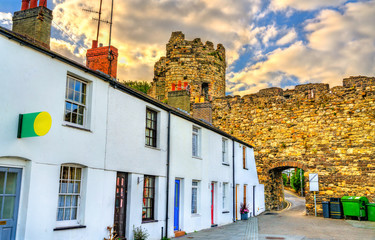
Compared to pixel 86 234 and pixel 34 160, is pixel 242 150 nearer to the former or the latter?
pixel 86 234

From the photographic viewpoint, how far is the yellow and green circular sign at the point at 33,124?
7.04 metres

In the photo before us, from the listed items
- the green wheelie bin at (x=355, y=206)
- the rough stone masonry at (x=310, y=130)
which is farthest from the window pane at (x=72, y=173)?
the green wheelie bin at (x=355, y=206)

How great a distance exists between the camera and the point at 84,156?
8.85 metres

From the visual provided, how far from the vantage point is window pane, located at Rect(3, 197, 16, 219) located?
693cm

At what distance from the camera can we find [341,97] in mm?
23000

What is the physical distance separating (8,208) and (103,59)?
22.1 feet

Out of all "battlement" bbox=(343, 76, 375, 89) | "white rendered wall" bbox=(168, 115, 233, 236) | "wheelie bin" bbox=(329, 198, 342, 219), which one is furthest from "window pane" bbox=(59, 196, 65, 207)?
"battlement" bbox=(343, 76, 375, 89)

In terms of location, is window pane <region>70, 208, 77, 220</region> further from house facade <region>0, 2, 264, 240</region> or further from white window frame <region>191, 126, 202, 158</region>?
white window frame <region>191, 126, 202, 158</region>

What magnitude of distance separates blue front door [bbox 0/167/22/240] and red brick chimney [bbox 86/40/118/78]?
591cm

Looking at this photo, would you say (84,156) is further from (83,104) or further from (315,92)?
(315,92)

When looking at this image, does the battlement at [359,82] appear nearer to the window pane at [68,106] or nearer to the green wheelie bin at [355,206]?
the green wheelie bin at [355,206]

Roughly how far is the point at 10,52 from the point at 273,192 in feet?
74.6

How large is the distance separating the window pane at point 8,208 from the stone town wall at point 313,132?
19.8 metres

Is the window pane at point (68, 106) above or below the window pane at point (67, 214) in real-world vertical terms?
above
